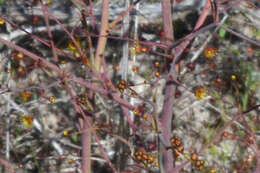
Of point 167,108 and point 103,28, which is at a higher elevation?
point 103,28

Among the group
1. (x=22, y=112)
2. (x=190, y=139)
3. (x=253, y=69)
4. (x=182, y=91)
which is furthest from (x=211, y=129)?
(x=22, y=112)

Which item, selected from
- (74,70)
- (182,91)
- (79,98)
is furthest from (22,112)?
(182,91)

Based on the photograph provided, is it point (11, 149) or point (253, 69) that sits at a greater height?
point (253, 69)

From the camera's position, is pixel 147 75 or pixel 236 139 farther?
pixel 147 75

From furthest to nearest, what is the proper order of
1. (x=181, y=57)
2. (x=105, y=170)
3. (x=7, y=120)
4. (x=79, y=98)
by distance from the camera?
(x=105, y=170), (x=7, y=120), (x=181, y=57), (x=79, y=98)

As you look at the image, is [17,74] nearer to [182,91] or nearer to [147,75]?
[147,75]

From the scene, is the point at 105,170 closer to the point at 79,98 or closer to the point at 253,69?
the point at 79,98

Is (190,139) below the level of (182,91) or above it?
below

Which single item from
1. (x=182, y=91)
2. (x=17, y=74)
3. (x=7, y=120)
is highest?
(x=17, y=74)

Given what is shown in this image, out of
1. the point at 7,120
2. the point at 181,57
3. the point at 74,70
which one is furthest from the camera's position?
the point at 74,70
